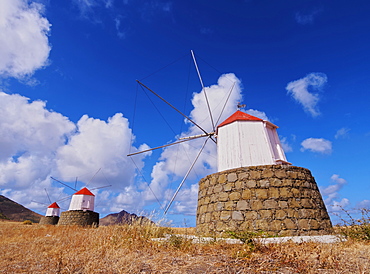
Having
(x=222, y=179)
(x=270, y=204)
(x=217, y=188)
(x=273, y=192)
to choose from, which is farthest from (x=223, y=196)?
(x=273, y=192)

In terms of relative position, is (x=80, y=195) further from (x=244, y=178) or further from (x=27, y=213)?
(x=27, y=213)

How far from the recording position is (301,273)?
11.4 feet

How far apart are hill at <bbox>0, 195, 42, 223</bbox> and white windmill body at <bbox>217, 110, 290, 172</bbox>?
80.6 meters

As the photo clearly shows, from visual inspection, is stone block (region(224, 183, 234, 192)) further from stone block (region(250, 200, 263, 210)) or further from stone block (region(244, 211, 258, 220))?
stone block (region(244, 211, 258, 220))

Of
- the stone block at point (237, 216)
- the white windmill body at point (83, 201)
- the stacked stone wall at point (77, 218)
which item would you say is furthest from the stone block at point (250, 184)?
the white windmill body at point (83, 201)

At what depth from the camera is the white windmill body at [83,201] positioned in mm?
30269

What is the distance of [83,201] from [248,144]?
90.6 feet

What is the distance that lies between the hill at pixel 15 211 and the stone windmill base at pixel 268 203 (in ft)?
265

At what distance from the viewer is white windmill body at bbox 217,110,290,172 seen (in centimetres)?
998

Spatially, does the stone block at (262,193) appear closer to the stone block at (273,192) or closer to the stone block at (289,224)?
the stone block at (273,192)

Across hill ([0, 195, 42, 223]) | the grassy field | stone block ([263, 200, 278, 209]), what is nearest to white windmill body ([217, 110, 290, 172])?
stone block ([263, 200, 278, 209])

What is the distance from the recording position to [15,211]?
75688 millimetres

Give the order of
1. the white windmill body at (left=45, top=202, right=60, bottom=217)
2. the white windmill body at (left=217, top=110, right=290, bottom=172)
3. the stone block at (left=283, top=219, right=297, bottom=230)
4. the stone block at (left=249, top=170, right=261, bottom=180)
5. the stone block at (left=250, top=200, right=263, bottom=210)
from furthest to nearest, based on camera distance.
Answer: the white windmill body at (left=45, top=202, right=60, bottom=217)
the white windmill body at (left=217, top=110, right=290, bottom=172)
the stone block at (left=249, top=170, right=261, bottom=180)
the stone block at (left=250, top=200, right=263, bottom=210)
the stone block at (left=283, top=219, right=297, bottom=230)

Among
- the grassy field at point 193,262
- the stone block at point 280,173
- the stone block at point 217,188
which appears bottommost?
the grassy field at point 193,262
